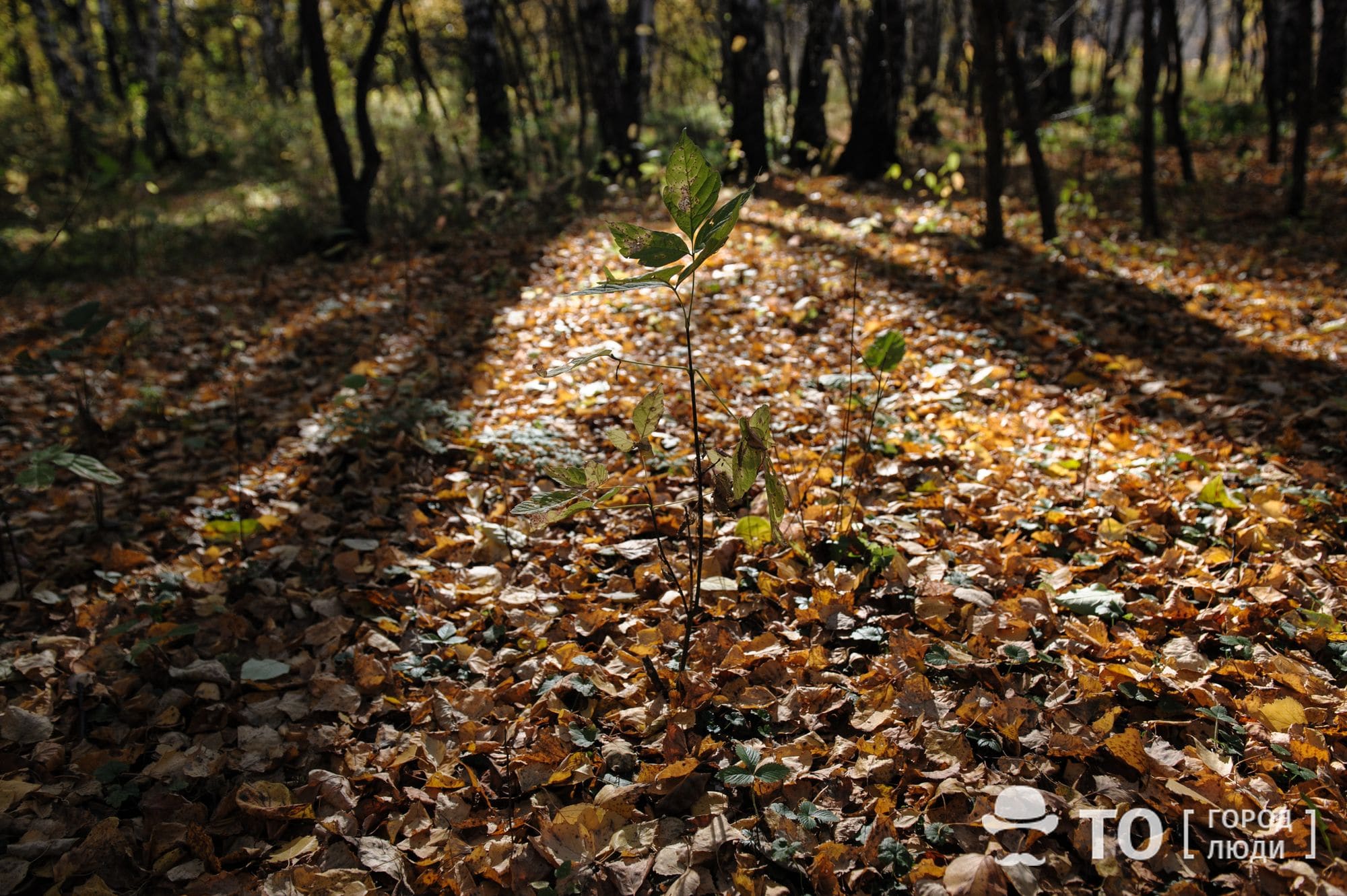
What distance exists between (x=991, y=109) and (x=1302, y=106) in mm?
2422

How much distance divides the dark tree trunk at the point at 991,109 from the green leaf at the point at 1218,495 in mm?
3623

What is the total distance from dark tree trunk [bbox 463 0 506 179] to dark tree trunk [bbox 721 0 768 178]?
6.22 feet

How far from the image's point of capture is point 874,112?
822cm

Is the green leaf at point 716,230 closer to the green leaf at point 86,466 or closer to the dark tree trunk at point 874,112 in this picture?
the green leaf at point 86,466

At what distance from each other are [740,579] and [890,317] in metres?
2.71

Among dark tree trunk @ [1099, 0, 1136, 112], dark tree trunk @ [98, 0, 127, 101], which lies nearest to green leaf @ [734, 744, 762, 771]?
dark tree trunk @ [1099, 0, 1136, 112]

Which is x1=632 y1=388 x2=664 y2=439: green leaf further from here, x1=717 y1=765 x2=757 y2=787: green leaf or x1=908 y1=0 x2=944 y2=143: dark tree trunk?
x1=908 y1=0 x2=944 y2=143: dark tree trunk

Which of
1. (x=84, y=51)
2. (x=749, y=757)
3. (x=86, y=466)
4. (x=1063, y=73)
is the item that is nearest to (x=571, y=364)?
(x=749, y=757)

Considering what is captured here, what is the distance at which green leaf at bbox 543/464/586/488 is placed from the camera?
5.25 ft

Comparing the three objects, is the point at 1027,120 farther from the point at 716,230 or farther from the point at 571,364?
the point at 571,364

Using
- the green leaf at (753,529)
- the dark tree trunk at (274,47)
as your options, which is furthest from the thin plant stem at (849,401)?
the dark tree trunk at (274,47)

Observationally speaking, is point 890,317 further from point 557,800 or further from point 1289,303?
point 557,800

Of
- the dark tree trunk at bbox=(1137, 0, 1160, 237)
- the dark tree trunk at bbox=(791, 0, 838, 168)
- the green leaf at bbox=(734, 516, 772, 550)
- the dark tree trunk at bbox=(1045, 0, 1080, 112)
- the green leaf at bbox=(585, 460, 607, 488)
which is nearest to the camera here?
the green leaf at bbox=(585, 460, 607, 488)

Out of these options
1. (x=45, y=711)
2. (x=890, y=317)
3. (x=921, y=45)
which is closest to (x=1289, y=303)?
(x=890, y=317)
